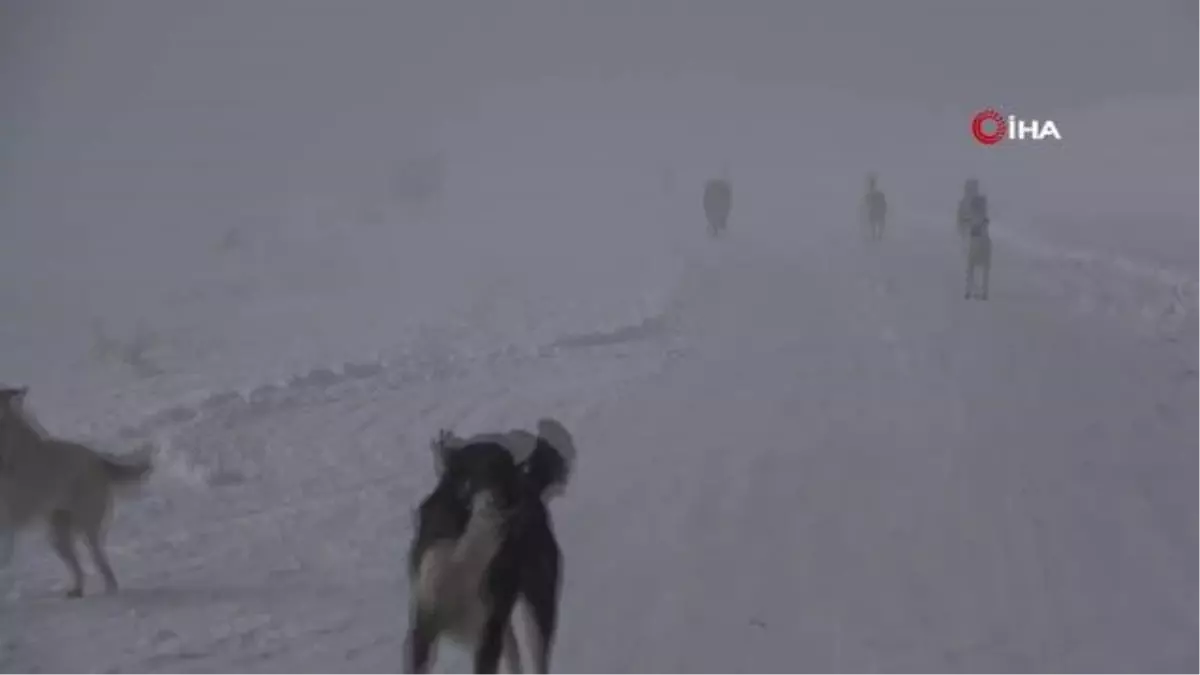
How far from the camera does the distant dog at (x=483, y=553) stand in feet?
12.8

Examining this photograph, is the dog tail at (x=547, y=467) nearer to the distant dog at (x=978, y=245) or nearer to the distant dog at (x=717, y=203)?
the distant dog at (x=978, y=245)

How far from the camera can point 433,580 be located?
390cm

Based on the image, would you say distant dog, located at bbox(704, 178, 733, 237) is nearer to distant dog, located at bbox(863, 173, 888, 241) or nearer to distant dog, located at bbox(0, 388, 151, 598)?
distant dog, located at bbox(863, 173, 888, 241)

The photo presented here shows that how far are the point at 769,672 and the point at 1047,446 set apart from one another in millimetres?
3993

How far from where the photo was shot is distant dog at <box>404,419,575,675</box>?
3896 millimetres

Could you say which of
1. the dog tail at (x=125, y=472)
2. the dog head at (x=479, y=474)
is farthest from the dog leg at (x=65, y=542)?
the dog head at (x=479, y=474)

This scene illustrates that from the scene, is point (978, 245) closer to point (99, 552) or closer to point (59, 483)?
point (99, 552)

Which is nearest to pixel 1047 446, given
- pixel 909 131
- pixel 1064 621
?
pixel 1064 621

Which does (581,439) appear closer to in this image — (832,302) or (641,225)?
(832,302)

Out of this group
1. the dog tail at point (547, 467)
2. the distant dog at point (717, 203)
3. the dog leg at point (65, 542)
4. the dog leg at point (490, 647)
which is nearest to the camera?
the dog leg at point (490, 647)

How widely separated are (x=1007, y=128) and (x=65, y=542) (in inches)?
2565

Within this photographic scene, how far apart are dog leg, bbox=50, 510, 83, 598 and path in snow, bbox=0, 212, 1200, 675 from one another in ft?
0.46

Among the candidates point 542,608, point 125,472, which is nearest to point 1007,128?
point 125,472

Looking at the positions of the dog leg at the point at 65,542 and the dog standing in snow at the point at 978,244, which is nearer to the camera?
the dog leg at the point at 65,542
